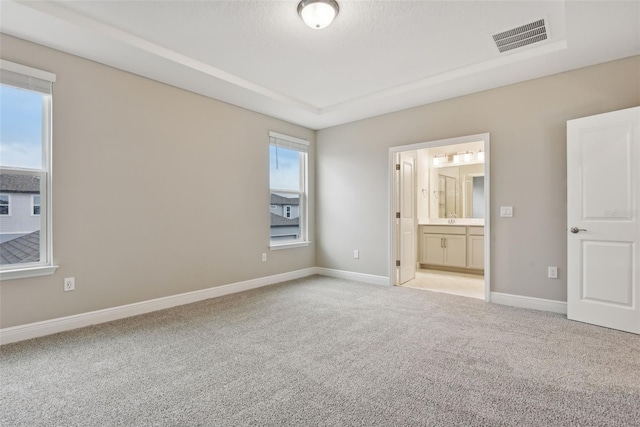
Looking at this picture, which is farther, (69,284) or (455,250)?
(455,250)

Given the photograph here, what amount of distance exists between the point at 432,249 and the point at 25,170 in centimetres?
580

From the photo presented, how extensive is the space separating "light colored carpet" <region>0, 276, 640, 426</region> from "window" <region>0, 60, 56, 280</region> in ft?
2.38

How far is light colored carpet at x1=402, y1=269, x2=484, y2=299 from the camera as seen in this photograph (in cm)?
436

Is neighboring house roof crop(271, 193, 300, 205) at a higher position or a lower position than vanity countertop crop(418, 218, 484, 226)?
higher

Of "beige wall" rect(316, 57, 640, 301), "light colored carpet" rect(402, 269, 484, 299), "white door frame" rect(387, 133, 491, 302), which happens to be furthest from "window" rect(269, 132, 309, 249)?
"light colored carpet" rect(402, 269, 484, 299)

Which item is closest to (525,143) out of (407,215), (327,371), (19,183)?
(407,215)

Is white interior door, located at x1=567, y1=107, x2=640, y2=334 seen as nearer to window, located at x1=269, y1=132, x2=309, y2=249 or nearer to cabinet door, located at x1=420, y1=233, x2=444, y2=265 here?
cabinet door, located at x1=420, y1=233, x2=444, y2=265

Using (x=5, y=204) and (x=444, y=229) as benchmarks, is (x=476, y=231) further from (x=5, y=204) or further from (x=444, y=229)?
(x=5, y=204)

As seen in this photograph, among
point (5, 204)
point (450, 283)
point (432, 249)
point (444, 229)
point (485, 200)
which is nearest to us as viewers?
point (5, 204)

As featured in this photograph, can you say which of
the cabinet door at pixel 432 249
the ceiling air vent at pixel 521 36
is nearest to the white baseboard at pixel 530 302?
the cabinet door at pixel 432 249

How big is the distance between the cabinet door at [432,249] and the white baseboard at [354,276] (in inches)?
71.0

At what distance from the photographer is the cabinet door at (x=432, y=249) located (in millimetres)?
5929

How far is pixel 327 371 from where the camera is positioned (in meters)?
2.13

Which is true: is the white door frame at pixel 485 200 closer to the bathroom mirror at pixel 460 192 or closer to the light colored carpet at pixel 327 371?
the light colored carpet at pixel 327 371
